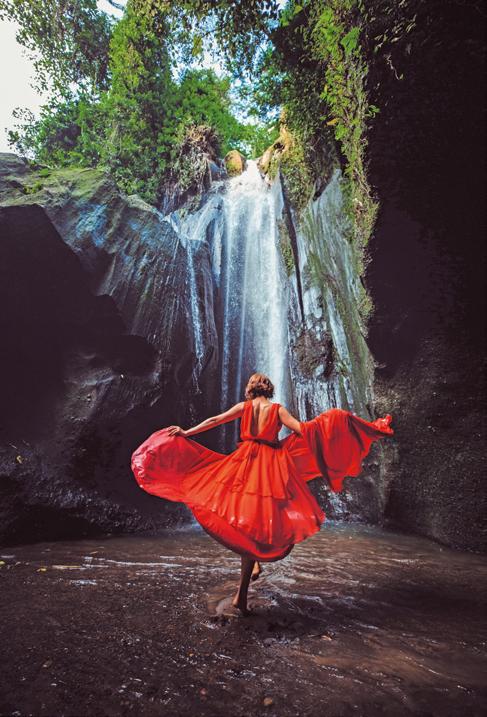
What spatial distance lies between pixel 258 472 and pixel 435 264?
443cm

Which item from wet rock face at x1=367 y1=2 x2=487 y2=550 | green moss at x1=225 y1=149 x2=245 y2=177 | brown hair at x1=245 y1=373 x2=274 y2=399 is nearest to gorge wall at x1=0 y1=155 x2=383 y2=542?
wet rock face at x1=367 y1=2 x2=487 y2=550

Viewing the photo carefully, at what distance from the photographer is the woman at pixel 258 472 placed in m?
2.56

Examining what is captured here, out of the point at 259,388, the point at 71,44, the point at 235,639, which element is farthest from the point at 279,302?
the point at 71,44

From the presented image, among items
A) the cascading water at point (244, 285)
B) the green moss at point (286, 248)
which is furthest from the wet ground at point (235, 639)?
the green moss at point (286, 248)

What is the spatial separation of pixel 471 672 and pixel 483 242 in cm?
506

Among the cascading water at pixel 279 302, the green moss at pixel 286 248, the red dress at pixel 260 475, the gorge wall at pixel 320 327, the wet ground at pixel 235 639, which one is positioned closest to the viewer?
the wet ground at pixel 235 639

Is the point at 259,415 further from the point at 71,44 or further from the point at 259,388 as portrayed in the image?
the point at 71,44

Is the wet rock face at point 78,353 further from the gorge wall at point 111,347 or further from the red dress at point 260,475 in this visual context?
the red dress at point 260,475

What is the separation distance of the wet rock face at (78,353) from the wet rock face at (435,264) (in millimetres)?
4236

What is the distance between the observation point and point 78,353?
658 cm

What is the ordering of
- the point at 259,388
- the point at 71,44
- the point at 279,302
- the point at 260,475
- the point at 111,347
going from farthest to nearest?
the point at 71,44 → the point at 279,302 → the point at 111,347 → the point at 259,388 → the point at 260,475

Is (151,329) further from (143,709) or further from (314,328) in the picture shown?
(143,709)

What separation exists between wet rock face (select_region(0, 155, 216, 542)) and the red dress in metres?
3.29

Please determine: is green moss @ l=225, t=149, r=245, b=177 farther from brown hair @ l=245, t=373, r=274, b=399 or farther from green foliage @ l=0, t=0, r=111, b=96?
brown hair @ l=245, t=373, r=274, b=399
